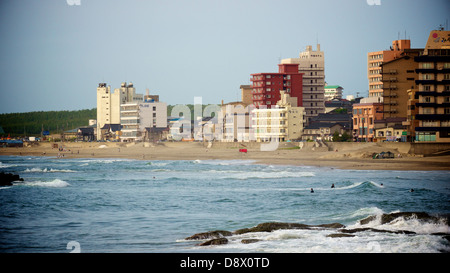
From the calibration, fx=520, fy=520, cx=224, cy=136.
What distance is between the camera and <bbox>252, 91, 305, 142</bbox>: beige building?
90.0 metres

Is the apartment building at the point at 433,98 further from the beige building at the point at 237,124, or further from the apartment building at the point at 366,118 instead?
the beige building at the point at 237,124

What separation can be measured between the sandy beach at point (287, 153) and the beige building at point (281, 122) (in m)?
6.93

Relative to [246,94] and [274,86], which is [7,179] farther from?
[246,94]

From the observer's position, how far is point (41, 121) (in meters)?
146

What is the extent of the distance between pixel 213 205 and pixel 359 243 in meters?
11.8

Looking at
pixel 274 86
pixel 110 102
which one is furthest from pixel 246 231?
pixel 110 102

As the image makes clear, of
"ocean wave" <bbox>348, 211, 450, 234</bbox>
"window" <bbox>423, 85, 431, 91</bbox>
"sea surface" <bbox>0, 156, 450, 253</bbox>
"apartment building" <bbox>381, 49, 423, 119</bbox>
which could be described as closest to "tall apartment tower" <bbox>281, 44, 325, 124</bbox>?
"apartment building" <bbox>381, 49, 423, 119</bbox>

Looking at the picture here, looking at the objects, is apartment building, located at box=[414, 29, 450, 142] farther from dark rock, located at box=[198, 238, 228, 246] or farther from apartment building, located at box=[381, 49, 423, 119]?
dark rock, located at box=[198, 238, 228, 246]

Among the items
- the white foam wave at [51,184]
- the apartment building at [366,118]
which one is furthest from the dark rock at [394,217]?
the apartment building at [366,118]

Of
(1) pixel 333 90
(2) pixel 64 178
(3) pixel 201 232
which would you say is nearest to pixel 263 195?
(3) pixel 201 232

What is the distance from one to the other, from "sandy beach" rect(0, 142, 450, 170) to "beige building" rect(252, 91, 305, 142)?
6928 millimetres

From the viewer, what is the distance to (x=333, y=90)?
174000mm

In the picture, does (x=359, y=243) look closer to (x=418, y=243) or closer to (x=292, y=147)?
(x=418, y=243)

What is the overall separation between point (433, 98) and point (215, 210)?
A: 133 ft
